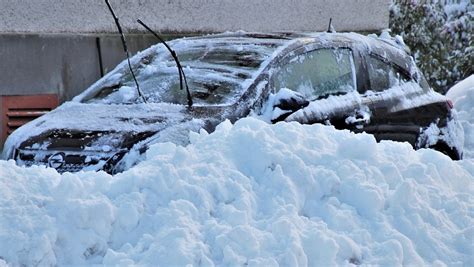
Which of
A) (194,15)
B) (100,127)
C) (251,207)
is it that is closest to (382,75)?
(100,127)

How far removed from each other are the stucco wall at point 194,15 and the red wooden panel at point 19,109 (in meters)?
0.66

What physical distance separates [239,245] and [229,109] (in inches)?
87.2

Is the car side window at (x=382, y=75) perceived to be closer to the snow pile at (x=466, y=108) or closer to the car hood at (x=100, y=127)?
the snow pile at (x=466, y=108)

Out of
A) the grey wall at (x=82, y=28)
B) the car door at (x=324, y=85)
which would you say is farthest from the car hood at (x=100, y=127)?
the grey wall at (x=82, y=28)

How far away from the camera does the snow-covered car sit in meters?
5.89

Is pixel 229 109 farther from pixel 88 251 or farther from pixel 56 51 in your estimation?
pixel 56 51

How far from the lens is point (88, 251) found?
13.6 feet

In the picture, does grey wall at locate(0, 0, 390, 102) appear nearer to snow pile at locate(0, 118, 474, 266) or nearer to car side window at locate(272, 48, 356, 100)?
car side window at locate(272, 48, 356, 100)

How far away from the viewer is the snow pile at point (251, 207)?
13.4 feet

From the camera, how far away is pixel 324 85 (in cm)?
696

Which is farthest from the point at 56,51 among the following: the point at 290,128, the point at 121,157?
the point at 290,128

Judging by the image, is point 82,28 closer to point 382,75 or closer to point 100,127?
point 382,75

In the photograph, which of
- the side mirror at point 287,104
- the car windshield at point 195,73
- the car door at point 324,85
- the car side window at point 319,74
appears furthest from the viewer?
the car side window at point 319,74

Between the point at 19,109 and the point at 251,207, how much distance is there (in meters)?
5.82
